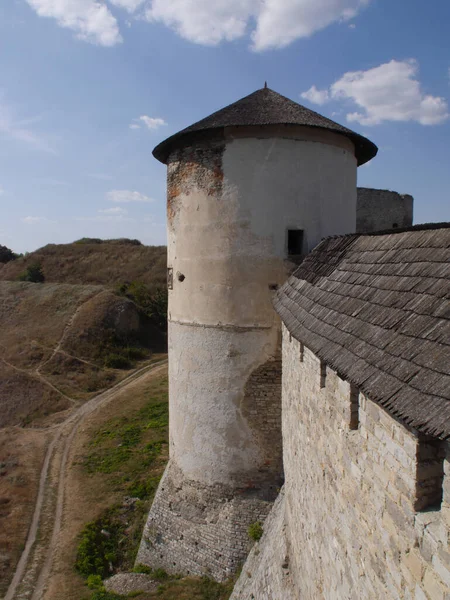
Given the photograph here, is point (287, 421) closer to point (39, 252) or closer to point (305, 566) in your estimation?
point (305, 566)

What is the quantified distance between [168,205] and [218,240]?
5.25 feet

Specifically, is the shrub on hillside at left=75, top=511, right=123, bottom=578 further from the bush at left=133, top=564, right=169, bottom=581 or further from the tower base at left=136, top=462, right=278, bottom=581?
the tower base at left=136, top=462, right=278, bottom=581

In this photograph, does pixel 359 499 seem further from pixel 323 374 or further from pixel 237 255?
pixel 237 255

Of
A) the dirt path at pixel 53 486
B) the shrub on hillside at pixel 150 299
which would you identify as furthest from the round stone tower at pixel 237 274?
the shrub on hillside at pixel 150 299

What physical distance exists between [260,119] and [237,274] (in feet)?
8.74

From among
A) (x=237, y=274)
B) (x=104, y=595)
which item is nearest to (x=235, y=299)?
(x=237, y=274)

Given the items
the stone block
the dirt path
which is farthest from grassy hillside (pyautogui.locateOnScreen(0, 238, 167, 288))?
the stone block

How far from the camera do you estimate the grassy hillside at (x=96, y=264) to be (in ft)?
123

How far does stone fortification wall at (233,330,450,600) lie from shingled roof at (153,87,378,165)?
4.10m

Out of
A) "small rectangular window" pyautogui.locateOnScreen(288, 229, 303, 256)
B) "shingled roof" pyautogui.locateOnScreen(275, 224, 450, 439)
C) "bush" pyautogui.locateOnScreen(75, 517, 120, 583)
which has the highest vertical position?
"small rectangular window" pyautogui.locateOnScreen(288, 229, 303, 256)

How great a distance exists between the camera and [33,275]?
3694 centimetres

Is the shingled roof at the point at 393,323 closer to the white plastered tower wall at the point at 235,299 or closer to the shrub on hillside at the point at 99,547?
the white plastered tower wall at the point at 235,299

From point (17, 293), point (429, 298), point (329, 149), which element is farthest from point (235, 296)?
point (17, 293)

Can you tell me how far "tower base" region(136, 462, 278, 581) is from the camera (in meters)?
8.43
